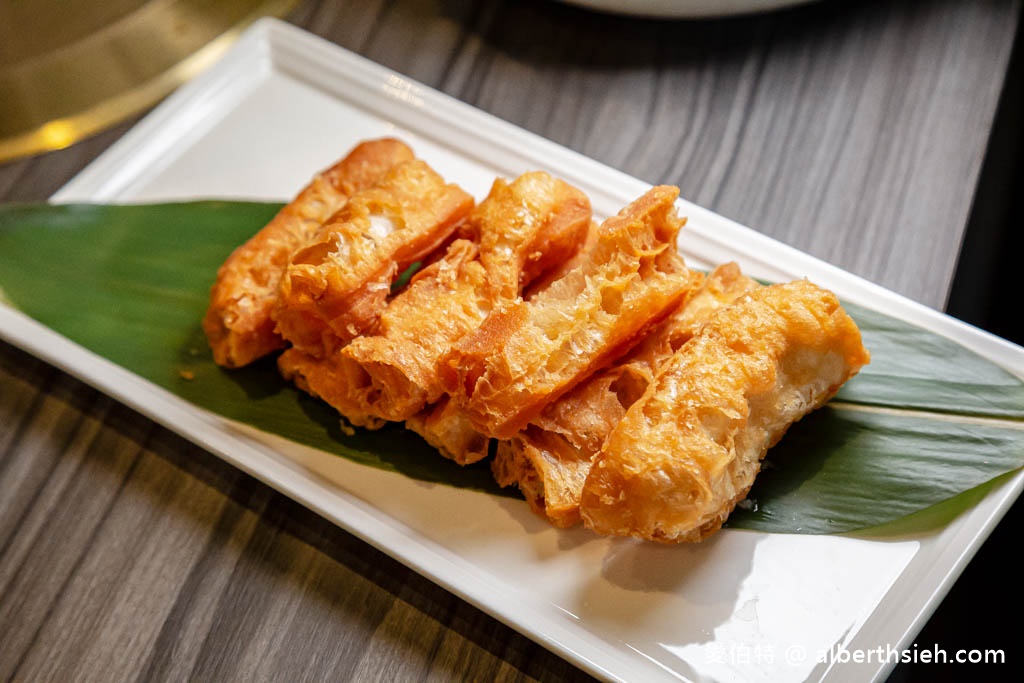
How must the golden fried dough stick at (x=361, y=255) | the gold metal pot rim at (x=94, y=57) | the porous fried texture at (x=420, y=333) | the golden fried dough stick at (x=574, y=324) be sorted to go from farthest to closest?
the gold metal pot rim at (x=94, y=57)
the golden fried dough stick at (x=361, y=255)
the porous fried texture at (x=420, y=333)
the golden fried dough stick at (x=574, y=324)

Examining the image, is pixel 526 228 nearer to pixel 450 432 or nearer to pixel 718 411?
pixel 450 432

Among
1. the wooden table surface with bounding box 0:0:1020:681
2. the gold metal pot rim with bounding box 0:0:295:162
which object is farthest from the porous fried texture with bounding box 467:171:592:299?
the gold metal pot rim with bounding box 0:0:295:162

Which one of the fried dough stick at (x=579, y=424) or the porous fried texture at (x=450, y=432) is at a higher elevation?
the fried dough stick at (x=579, y=424)

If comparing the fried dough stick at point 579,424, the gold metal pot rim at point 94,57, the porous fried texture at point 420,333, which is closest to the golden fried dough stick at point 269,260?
the porous fried texture at point 420,333

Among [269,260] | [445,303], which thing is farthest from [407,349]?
[269,260]

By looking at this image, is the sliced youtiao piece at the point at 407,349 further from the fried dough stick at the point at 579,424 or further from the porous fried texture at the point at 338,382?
the fried dough stick at the point at 579,424

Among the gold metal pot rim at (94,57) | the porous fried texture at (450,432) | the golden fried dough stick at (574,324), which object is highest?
the golden fried dough stick at (574,324)

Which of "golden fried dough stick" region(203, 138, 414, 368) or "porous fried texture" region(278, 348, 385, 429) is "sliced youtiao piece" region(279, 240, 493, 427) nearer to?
"porous fried texture" region(278, 348, 385, 429)

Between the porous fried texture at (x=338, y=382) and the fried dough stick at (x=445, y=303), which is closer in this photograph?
the fried dough stick at (x=445, y=303)

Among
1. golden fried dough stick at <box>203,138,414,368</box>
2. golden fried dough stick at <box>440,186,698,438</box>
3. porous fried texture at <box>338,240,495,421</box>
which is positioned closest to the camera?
golden fried dough stick at <box>440,186,698,438</box>
